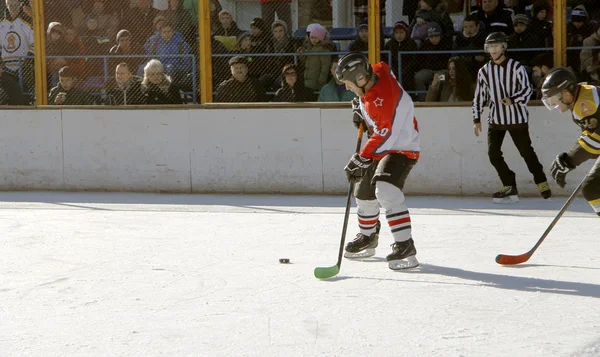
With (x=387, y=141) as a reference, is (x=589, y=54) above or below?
above

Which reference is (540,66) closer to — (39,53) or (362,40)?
(362,40)

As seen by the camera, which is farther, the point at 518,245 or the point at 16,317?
the point at 518,245

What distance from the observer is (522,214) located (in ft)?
25.4

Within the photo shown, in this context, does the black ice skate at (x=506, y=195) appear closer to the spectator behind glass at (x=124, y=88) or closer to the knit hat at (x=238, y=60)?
the knit hat at (x=238, y=60)

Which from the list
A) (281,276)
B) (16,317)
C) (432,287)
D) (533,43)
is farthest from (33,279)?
(533,43)

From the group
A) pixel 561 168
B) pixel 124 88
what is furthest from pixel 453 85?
pixel 561 168

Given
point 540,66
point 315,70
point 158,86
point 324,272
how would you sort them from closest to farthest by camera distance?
point 324,272 → point 540,66 → point 315,70 → point 158,86

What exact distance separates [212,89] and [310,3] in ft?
4.78

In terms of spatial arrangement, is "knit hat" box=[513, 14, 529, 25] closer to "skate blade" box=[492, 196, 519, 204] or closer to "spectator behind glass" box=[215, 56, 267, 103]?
"skate blade" box=[492, 196, 519, 204]

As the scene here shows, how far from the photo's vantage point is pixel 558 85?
5.28m

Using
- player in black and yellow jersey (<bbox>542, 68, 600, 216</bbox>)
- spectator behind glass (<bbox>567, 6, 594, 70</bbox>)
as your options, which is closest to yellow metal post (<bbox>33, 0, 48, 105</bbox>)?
spectator behind glass (<bbox>567, 6, 594, 70</bbox>)

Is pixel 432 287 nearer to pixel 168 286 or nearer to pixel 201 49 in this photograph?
pixel 168 286

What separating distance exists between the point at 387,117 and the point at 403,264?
0.85 meters

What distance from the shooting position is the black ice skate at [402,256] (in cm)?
551
